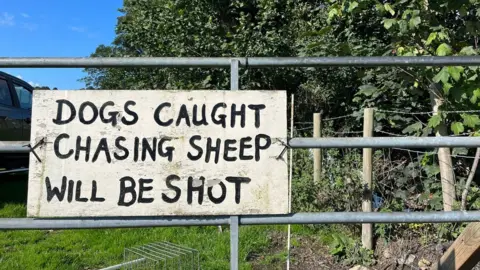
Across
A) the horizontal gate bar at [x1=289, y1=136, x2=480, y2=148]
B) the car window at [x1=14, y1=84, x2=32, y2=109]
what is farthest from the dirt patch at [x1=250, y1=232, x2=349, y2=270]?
the car window at [x1=14, y1=84, x2=32, y2=109]

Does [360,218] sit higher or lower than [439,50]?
lower

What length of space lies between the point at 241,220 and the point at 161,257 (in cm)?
211

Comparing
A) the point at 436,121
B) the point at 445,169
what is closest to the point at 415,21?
the point at 436,121

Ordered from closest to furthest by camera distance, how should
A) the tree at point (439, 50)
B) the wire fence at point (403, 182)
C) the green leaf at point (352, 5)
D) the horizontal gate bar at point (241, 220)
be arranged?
the horizontal gate bar at point (241, 220) < the tree at point (439, 50) < the green leaf at point (352, 5) < the wire fence at point (403, 182)

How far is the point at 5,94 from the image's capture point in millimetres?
7668

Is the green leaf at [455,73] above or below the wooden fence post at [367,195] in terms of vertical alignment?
above

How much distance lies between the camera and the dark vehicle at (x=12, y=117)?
7250 mm

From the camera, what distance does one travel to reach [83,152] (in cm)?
164

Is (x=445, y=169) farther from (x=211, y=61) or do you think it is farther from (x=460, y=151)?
(x=211, y=61)

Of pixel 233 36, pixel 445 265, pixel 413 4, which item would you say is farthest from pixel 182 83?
pixel 445 265

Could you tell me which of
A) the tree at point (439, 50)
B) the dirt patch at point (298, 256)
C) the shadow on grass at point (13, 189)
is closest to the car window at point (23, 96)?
the shadow on grass at point (13, 189)

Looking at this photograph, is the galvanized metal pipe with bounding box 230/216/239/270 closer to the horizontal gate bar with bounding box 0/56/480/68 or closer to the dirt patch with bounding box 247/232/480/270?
the horizontal gate bar with bounding box 0/56/480/68

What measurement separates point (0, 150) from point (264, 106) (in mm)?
1010

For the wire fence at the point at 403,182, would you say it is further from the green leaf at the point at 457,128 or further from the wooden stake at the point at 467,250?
the wooden stake at the point at 467,250
